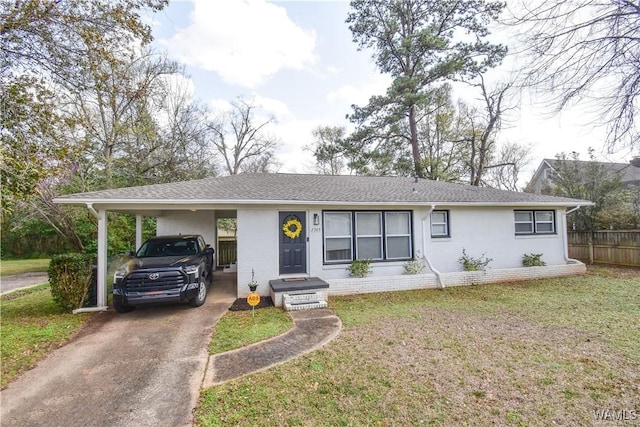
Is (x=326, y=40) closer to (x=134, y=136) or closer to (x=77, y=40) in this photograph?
(x=77, y=40)

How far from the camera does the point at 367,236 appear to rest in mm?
9039

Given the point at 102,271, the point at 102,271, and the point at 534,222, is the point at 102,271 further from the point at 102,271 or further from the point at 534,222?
the point at 534,222

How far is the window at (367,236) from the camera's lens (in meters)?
8.74

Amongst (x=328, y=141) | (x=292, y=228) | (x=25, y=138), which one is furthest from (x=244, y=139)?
(x=25, y=138)

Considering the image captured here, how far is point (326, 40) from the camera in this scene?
1261 centimetres

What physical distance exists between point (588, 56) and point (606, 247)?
12.5 meters

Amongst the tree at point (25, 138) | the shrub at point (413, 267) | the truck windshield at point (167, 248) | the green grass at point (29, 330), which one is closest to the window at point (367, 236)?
the shrub at point (413, 267)

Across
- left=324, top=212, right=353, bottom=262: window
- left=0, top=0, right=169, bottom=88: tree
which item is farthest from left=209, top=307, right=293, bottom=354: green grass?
left=0, top=0, right=169, bottom=88: tree

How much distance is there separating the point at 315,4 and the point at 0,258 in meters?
23.3

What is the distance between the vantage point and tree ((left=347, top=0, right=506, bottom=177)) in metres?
15.1

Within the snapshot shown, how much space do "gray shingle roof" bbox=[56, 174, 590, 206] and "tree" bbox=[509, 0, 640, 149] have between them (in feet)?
16.2

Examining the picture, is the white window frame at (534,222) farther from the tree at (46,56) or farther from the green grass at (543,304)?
the tree at (46,56)

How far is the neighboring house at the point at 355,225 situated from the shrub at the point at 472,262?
0.19 meters

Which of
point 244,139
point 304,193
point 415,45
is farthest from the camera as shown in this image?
point 244,139
